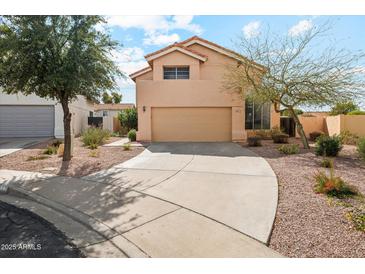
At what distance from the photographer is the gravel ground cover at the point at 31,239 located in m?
3.23

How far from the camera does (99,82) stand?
8602mm

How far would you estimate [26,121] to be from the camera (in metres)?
17.8

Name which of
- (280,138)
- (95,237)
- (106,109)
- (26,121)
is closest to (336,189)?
(95,237)

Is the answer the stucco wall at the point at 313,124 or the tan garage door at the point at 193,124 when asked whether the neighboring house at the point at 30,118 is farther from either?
the stucco wall at the point at 313,124

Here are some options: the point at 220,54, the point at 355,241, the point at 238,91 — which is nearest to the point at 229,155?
the point at 238,91

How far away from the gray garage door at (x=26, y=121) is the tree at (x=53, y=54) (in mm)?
9816

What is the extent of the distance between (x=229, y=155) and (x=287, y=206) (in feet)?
17.9

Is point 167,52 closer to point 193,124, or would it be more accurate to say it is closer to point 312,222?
point 193,124

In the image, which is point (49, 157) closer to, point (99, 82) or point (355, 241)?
point (99, 82)

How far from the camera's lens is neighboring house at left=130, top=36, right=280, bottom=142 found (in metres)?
14.3

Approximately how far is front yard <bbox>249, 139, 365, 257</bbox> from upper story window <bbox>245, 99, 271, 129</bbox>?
8.86m

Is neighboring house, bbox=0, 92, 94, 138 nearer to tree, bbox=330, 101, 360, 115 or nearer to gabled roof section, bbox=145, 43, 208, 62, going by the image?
gabled roof section, bbox=145, 43, 208, 62

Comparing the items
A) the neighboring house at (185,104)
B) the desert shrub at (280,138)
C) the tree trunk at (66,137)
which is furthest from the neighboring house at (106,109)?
the tree trunk at (66,137)

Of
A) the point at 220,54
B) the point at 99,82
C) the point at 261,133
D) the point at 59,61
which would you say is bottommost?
the point at 261,133
